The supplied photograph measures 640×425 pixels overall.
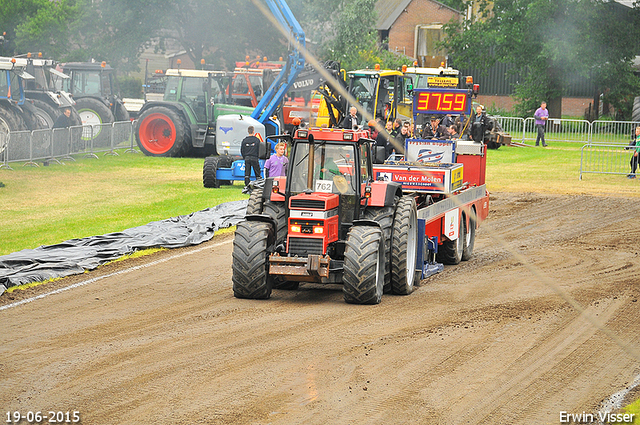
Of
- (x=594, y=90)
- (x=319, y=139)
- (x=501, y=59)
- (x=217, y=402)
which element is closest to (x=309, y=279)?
(x=319, y=139)

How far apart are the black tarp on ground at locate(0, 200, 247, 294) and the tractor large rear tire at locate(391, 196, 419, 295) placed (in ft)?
15.6

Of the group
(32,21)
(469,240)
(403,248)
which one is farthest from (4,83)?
(32,21)

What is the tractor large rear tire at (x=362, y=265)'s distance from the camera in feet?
33.9

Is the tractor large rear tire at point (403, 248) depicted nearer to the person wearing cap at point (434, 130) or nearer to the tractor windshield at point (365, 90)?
the person wearing cap at point (434, 130)

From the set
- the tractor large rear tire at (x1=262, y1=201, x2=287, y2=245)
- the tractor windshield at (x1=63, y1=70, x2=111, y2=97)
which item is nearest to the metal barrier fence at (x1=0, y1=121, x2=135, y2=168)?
the tractor windshield at (x1=63, y1=70, x2=111, y2=97)

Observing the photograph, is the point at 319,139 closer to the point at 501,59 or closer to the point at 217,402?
the point at 217,402

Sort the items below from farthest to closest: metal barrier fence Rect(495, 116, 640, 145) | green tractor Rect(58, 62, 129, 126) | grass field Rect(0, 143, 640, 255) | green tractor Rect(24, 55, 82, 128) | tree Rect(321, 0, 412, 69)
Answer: tree Rect(321, 0, 412, 69), metal barrier fence Rect(495, 116, 640, 145), green tractor Rect(58, 62, 129, 126), green tractor Rect(24, 55, 82, 128), grass field Rect(0, 143, 640, 255)

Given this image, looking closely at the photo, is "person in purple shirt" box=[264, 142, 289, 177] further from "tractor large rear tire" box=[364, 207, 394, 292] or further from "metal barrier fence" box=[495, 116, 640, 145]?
"metal barrier fence" box=[495, 116, 640, 145]

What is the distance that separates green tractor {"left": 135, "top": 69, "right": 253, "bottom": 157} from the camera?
28.0 metres

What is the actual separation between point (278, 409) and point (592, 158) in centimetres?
2461

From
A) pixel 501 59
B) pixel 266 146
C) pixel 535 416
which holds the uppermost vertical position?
pixel 501 59

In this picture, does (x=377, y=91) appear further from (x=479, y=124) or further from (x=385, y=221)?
(x=385, y=221)

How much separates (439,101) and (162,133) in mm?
11510

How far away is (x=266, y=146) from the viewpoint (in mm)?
11742
